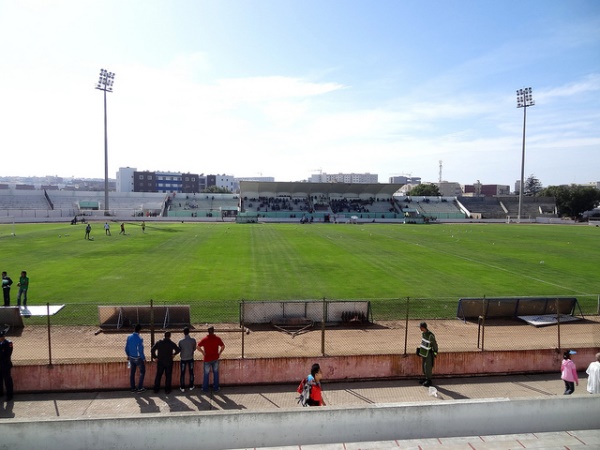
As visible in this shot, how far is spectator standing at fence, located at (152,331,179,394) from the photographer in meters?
8.98

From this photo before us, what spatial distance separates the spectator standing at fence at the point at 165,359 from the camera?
8.98m

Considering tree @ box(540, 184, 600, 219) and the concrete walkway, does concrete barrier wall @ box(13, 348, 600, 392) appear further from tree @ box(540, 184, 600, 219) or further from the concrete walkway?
tree @ box(540, 184, 600, 219)

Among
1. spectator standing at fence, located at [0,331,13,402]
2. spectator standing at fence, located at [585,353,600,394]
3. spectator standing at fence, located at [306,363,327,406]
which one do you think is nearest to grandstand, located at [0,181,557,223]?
spectator standing at fence, located at [0,331,13,402]

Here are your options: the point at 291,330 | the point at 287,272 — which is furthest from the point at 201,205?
the point at 291,330

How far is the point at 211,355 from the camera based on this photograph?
910 cm

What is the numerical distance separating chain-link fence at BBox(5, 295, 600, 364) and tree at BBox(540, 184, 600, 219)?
89.9 meters

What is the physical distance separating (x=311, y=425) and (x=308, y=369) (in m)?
3.63

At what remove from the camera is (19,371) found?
9078 mm

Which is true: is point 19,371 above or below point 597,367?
below

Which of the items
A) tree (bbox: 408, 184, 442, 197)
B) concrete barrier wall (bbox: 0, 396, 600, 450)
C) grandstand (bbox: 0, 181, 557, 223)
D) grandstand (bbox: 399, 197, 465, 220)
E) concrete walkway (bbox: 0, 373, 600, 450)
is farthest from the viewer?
tree (bbox: 408, 184, 442, 197)

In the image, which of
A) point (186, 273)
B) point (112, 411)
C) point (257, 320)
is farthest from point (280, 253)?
point (112, 411)

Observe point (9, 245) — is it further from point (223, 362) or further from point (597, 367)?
point (597, 367)

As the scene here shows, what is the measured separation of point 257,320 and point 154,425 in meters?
7.82

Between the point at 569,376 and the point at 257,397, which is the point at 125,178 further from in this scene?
the point at 569,376
